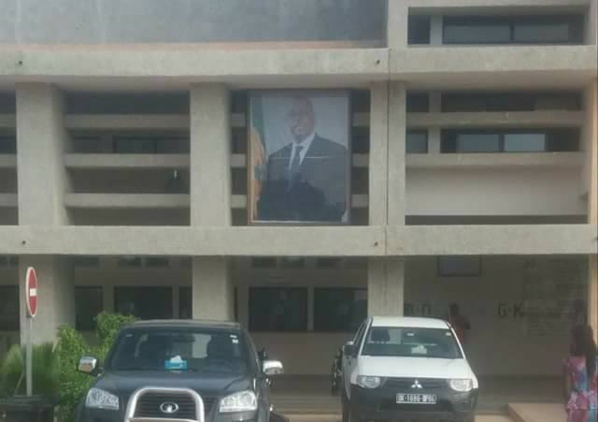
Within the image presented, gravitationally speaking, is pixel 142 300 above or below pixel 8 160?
below

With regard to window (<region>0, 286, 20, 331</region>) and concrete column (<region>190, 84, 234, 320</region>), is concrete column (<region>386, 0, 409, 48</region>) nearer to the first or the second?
concrete column (<region>190, 84, 234, 320</region>)

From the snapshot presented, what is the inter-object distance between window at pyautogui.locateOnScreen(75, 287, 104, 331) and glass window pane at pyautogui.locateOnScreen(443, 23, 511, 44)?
10.1m

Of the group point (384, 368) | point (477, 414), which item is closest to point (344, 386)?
point (384, 368)

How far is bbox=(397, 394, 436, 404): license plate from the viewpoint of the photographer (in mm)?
12086

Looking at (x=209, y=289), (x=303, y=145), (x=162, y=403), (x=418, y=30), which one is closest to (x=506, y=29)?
(x=418, y=30)

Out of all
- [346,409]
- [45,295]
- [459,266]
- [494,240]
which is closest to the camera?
[346,409]

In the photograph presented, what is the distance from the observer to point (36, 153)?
1692cm

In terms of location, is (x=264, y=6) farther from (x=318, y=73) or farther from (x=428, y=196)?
(x=428, y=196)

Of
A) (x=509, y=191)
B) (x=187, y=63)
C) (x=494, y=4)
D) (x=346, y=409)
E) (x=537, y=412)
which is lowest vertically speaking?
(x=537, y=412)

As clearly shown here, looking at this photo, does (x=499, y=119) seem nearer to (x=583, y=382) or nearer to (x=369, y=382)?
(x=583, y=382)

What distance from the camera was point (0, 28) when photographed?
1848cm

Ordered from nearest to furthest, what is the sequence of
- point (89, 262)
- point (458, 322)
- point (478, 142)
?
point (478, 142)
point (458, 322)
point (89, 262)

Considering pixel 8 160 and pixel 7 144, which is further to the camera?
pixel 7 144

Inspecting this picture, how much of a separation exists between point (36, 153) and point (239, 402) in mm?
9515
